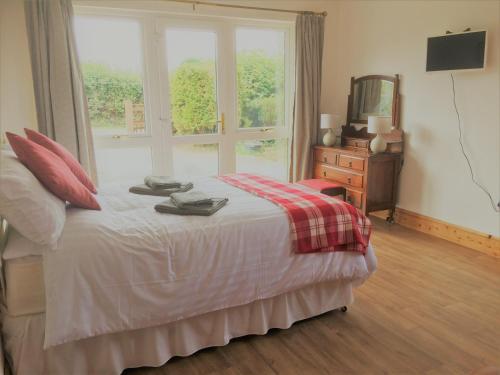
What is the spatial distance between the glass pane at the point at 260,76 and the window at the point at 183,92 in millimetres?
12

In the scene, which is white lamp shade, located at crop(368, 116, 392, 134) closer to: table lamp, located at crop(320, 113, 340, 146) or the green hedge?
table lamp, located at crop(320, 113, 340, 146)

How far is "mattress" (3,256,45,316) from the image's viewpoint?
1722mm

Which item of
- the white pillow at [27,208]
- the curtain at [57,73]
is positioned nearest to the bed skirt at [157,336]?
the white pillow at [27,208]

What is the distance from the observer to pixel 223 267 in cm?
197

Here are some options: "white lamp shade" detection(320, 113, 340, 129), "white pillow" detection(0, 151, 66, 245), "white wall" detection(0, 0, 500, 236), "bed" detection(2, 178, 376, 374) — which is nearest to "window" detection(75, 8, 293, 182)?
"white wall" detection(0, 0, 500, 236)

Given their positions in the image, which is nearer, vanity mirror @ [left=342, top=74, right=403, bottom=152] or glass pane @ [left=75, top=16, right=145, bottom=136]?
glass pane @ [left=75, top=16, right=145, bottom=136]

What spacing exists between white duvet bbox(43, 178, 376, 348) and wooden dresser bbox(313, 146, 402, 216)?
1853 mm

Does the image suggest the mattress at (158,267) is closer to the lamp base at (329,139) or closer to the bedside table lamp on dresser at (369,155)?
the bedside table lamp on dresser at (369,155)

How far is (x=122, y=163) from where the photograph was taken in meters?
4.13

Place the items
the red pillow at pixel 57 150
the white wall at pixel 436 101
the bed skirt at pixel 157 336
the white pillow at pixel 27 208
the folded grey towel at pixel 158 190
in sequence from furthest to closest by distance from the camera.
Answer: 1. the white wall at pixel 436 101
2. the folded grey towel at pixel 158 190
3. the red pillow at pixel 57 150
4. the bed skirt at pixel 157 336
5. the white pillow at pixel 27 208

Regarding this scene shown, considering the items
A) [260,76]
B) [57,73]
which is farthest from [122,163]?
[260,76]

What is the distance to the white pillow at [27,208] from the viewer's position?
5.32 ft

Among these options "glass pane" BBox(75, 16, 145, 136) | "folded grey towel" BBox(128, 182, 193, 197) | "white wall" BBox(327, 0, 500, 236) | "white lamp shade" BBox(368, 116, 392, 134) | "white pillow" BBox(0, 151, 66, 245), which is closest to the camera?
"white pillow" BBox(0, 151, 66, 245)

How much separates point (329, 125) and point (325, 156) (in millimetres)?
365
